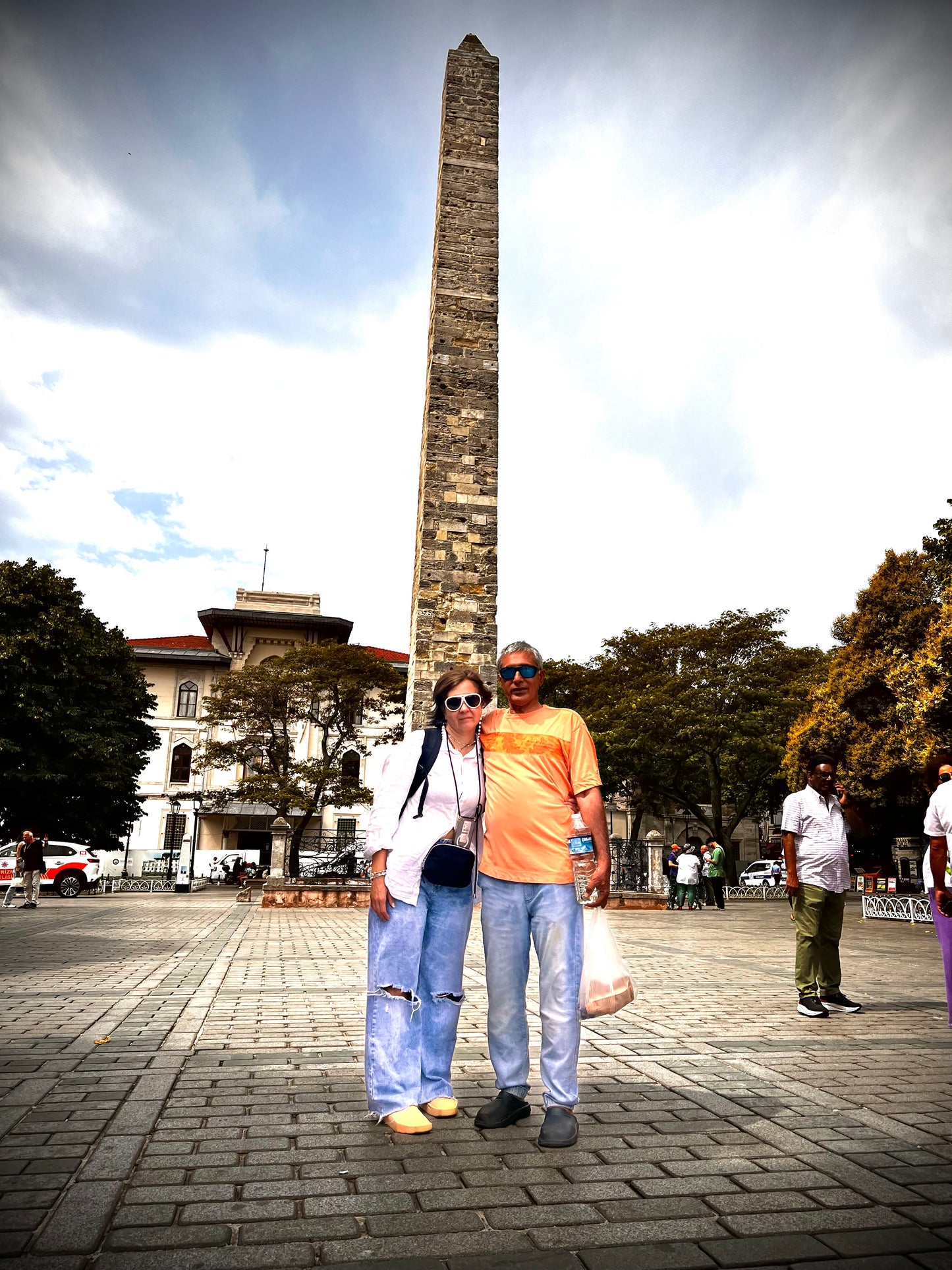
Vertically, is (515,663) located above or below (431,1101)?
above

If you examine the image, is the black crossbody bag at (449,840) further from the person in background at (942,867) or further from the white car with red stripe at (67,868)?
the white car with red stripe at (67,868)

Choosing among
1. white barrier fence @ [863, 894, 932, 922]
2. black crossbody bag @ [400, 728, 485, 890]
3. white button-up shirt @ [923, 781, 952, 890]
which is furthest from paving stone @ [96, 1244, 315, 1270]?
white barrier fence @ [863, 894, 932, 922]

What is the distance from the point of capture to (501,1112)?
384 centimetres

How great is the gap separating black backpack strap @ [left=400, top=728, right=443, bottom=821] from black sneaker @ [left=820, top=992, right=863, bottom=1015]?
4718mm

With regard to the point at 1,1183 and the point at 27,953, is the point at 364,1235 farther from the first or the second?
the point at 27,953

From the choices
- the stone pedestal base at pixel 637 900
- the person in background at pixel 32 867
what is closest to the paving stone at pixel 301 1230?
the person in background at pixel 32 867

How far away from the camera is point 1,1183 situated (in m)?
3.07

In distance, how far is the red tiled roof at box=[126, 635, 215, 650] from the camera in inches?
2163

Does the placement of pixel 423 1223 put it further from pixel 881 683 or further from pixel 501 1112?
pixel 881 683

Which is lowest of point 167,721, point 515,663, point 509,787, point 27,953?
point 27,953

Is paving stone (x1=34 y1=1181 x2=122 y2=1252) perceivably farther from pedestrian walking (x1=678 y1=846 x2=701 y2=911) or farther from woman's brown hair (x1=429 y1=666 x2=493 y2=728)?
pedestrian walking (x1=678 y1=846 x2=701 y2=911)

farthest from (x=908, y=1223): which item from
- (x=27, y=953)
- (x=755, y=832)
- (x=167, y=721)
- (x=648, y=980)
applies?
(x=755, y=832)

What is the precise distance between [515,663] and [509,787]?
22.9 inches

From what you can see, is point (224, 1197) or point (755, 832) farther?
point (755, 832)
